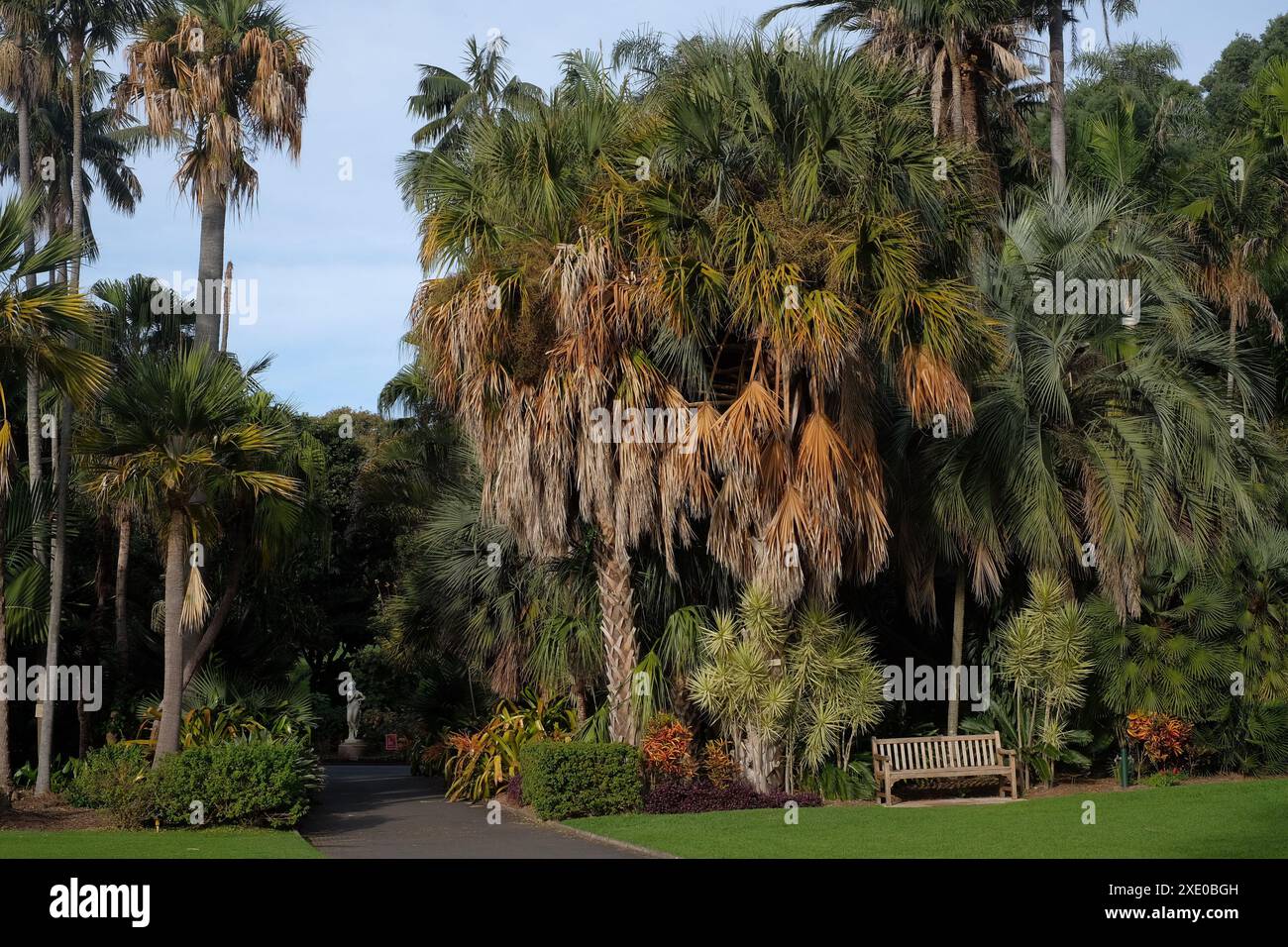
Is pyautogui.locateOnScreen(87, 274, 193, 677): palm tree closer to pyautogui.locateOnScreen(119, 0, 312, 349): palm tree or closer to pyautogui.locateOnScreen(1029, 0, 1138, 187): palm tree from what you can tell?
pyautogui.locateOnScreen(119, 0, 312, 349): palm tree

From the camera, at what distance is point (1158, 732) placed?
18.6m

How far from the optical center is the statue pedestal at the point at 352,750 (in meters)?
33.5

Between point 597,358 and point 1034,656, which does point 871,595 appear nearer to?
point 1034,656

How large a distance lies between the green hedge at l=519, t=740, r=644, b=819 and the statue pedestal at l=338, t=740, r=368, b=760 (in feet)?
60.4

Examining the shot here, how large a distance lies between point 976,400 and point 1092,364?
2.00 meters

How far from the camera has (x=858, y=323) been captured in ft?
51.5

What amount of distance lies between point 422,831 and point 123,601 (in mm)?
8038

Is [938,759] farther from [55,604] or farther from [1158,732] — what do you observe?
[55,604]

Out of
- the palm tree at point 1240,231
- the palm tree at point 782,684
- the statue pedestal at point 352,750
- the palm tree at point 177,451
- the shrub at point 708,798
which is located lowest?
the statue pedestal at point 352,750

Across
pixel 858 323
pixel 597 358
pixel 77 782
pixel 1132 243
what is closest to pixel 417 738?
pixel 77 782

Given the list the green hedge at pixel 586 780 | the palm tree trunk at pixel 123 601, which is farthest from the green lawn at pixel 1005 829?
the palm tree trunk at pixel 123 601

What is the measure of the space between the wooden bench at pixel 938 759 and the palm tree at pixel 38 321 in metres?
11.0

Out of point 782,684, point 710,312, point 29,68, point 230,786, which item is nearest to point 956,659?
point 782,684

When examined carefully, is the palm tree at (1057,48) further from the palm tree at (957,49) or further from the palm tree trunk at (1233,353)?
the palm tree trunk at (1233,353)
